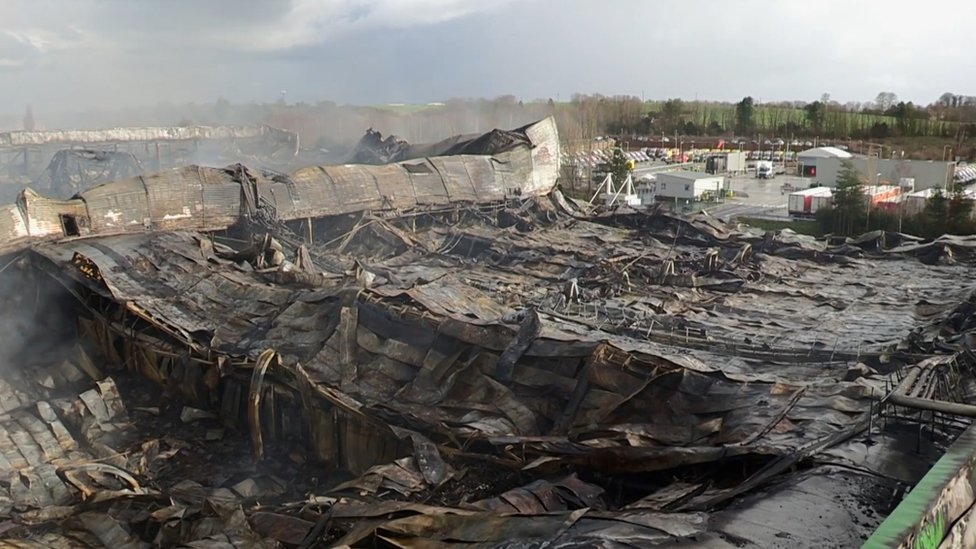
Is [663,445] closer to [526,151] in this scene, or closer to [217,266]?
[217,266]

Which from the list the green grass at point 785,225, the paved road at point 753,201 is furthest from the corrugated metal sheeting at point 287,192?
the paved road at point 753,201

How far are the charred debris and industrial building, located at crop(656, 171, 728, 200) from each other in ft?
60.3

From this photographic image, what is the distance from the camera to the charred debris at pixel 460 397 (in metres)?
5.47

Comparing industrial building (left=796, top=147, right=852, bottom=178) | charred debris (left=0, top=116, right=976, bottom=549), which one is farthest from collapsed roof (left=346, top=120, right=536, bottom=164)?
industrial building (left=796, top=147, right=852, bottom=178)

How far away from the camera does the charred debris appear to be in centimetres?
547

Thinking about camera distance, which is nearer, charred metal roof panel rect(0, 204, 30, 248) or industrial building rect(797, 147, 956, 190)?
charred metal roof panel rect(0, 204, 30, 248)

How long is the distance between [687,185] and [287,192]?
71.1 feet

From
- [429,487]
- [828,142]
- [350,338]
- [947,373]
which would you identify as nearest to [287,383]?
[350,338]

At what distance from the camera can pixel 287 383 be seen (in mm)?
8867

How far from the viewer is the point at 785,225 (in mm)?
28844

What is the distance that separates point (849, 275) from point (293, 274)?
11.2 m

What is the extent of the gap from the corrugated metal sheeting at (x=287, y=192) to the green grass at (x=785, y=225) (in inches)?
383

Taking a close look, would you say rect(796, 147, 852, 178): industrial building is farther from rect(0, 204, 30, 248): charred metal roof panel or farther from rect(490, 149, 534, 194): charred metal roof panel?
rect(0, 204, 30, 248): charred metal roof panel

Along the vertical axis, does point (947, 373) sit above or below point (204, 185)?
below
